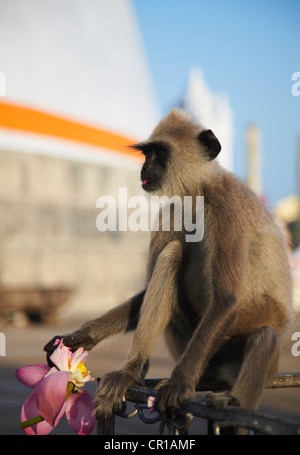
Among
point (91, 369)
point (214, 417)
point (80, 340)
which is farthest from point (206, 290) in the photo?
point (91, 369)

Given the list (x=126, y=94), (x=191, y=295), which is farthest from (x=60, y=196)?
(x=191, y=295)

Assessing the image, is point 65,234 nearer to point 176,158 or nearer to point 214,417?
point 176,158

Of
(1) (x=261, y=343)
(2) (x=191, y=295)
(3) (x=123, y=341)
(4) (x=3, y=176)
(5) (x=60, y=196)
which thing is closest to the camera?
(1) (x=261, y=343)

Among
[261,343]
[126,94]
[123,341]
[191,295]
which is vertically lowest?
[123,341]

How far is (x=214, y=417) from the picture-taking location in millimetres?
1908

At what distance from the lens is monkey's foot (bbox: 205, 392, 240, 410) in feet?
6.42

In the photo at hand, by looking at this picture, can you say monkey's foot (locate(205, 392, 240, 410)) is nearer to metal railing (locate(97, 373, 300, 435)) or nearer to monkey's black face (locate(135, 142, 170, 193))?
metal railing (locate(97, 373, 300, 435))

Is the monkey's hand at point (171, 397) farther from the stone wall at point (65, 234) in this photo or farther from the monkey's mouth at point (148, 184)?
the stone wall at point (65, 234)

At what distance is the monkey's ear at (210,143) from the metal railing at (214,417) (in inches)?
44.4

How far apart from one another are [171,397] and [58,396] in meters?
0.41

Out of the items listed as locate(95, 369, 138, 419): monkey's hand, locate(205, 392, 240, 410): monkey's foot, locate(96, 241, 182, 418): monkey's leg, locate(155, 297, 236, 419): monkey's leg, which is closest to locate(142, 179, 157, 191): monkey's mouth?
locate(96, 241, 182, 418): monkey's leg

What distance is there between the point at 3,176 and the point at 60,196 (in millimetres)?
Answer: 2372

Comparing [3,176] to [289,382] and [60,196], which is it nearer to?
[60,196]

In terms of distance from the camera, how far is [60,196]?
68.8 feet
